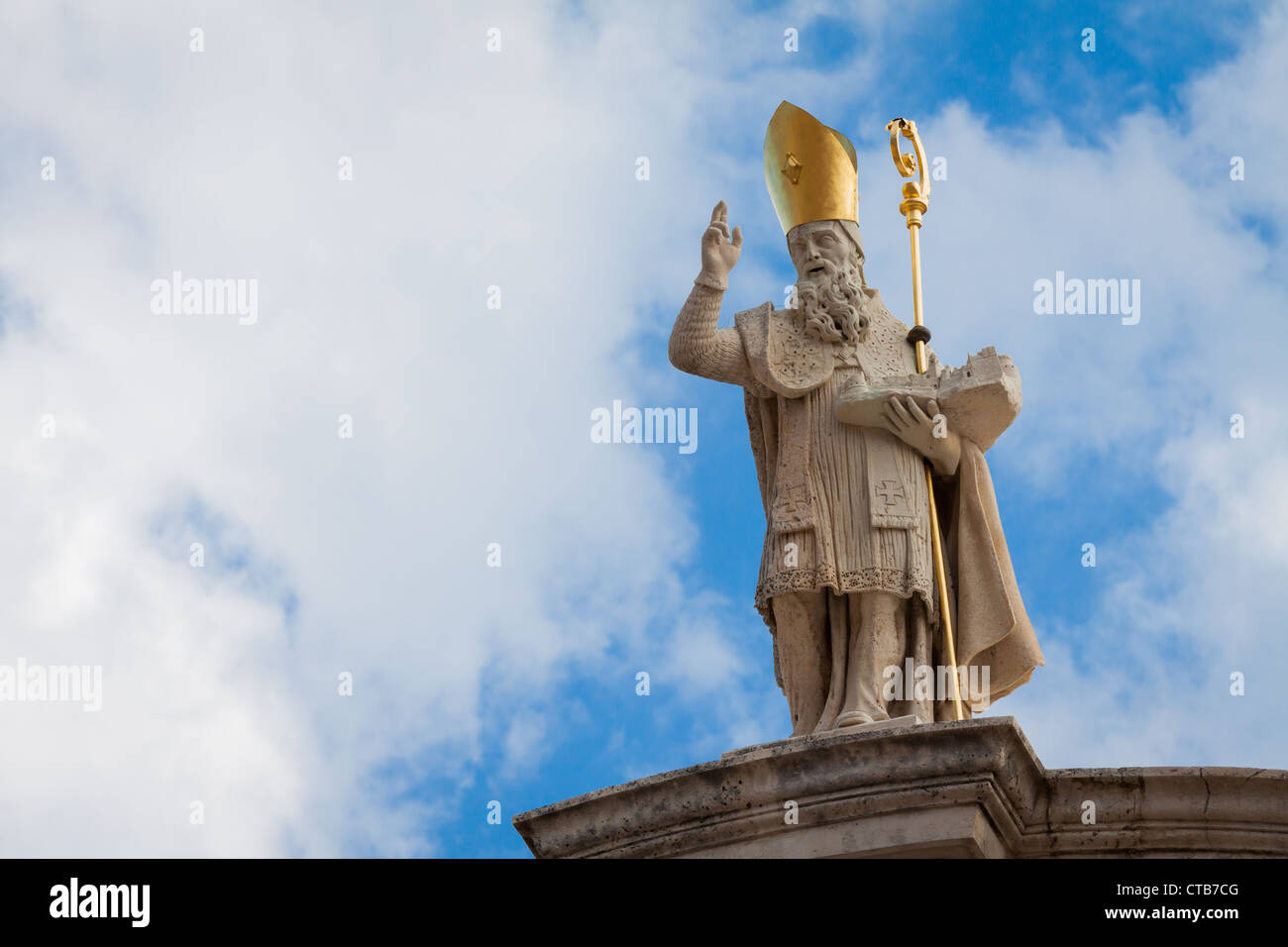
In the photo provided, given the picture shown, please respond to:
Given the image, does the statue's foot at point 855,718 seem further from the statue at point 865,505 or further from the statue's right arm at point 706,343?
the statue's right arm at point 706,343

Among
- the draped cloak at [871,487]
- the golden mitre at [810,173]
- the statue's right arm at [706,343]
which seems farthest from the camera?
the golden mitre at [810,173]

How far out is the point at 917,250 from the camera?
13.1m

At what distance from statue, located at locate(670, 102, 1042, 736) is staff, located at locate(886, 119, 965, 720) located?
20 millimetres

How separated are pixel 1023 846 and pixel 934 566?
1.94 meters

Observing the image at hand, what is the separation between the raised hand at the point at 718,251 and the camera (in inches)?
474

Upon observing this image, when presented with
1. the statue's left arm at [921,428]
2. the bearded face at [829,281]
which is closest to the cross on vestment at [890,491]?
the statue's left arm at [921,428]

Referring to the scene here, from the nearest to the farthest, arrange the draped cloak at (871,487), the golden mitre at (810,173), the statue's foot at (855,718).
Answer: the statue's foot at (855,718) < the draped cloak at (871,487) < the golden mitre at (810,173)

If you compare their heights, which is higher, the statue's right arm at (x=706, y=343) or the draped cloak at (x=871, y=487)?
the statue's right arm at (x=706, y=343)

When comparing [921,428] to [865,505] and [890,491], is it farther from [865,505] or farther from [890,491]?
[865,505]

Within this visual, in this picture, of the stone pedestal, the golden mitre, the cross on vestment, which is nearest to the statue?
the cross on vestment

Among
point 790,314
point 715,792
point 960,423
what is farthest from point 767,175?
point 715,792

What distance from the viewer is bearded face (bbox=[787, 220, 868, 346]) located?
12.4 meters

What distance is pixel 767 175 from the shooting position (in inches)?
515
